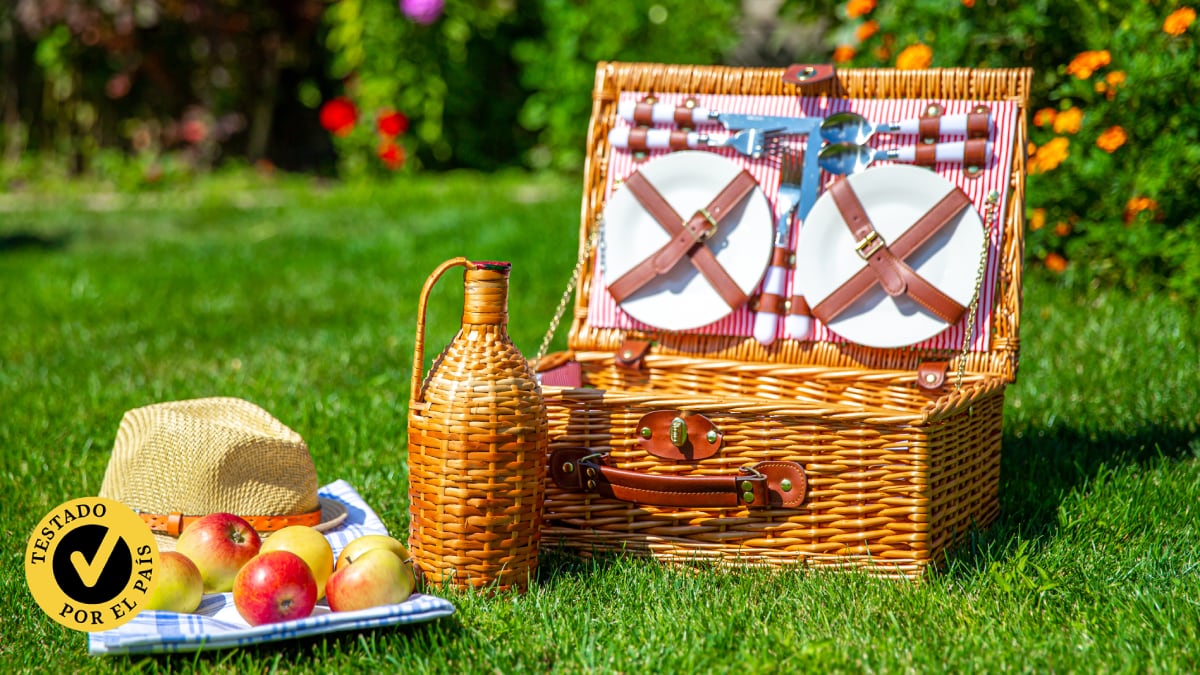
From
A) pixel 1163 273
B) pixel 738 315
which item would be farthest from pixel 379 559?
pixel 1163 273

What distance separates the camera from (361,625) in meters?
1.97

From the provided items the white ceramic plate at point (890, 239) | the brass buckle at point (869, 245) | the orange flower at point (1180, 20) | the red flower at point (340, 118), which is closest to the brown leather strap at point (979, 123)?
the white ceramic plate at point (890, 239)

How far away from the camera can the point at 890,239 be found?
272 cm

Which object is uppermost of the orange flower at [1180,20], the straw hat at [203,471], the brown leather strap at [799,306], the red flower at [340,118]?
the red flower at [340,118]

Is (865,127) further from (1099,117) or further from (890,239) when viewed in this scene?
(1099,117)

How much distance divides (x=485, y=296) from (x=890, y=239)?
1068mm

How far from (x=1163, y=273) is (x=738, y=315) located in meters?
1.95

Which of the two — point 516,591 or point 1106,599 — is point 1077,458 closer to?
point 1106,599

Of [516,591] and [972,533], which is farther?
[972,533]

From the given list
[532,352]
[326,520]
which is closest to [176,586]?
[326,520]

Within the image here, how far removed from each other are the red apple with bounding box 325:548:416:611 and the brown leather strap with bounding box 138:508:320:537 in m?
0.48

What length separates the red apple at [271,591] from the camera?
2004 millimetres

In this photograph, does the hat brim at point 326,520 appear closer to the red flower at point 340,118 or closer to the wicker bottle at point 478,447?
the wicker bottle at point 478,447

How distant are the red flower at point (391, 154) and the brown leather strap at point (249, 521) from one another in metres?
6.11
